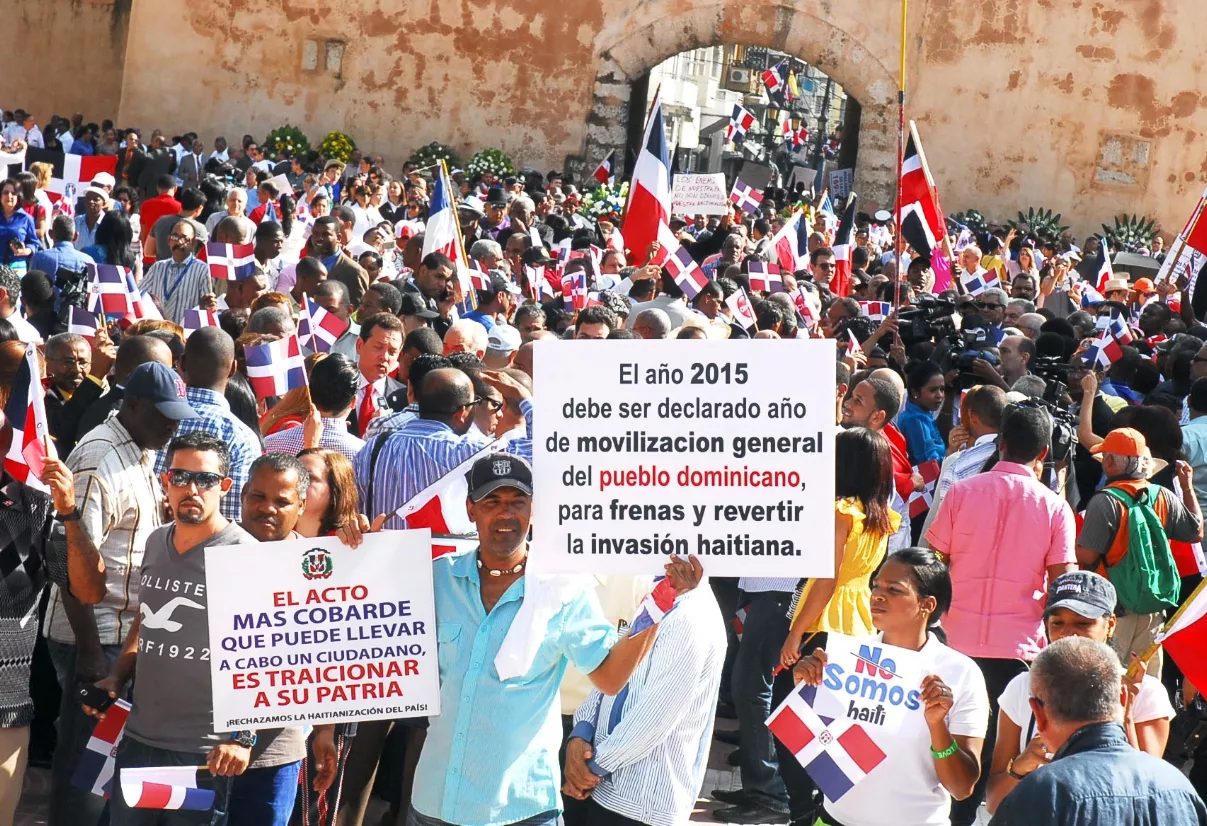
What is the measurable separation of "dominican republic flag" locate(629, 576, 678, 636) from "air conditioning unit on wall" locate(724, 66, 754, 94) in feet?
156

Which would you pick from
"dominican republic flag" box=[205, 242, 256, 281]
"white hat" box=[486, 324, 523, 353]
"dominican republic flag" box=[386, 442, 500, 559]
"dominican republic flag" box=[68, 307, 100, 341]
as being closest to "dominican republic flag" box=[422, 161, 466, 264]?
"dominican republic flag" box=[205, 242, 256, 281]

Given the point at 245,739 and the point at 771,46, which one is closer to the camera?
the point at 245,739

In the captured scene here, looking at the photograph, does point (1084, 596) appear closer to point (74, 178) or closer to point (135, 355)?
point (135, 355)

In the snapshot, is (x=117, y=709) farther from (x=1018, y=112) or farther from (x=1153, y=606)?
(x=1018, y=112)

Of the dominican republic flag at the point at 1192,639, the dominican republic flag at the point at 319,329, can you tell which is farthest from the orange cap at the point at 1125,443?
the dominican republic flag at the point at 319,329

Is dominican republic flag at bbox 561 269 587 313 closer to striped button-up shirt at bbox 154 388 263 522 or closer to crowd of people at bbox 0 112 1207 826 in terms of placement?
crowd of people at bbox 0 112 1207 826

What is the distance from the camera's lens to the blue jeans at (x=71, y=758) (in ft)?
15.7

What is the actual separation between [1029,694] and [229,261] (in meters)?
6.63

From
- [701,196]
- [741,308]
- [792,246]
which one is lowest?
[741,308]

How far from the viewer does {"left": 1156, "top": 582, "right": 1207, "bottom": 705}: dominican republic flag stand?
178 inches

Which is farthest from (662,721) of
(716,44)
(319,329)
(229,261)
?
(716,44)

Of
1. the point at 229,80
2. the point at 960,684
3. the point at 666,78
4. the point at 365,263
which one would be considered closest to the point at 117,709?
the point at 960,684

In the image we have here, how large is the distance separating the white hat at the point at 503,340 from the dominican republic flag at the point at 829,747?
160 inches

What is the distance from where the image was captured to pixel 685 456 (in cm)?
400
